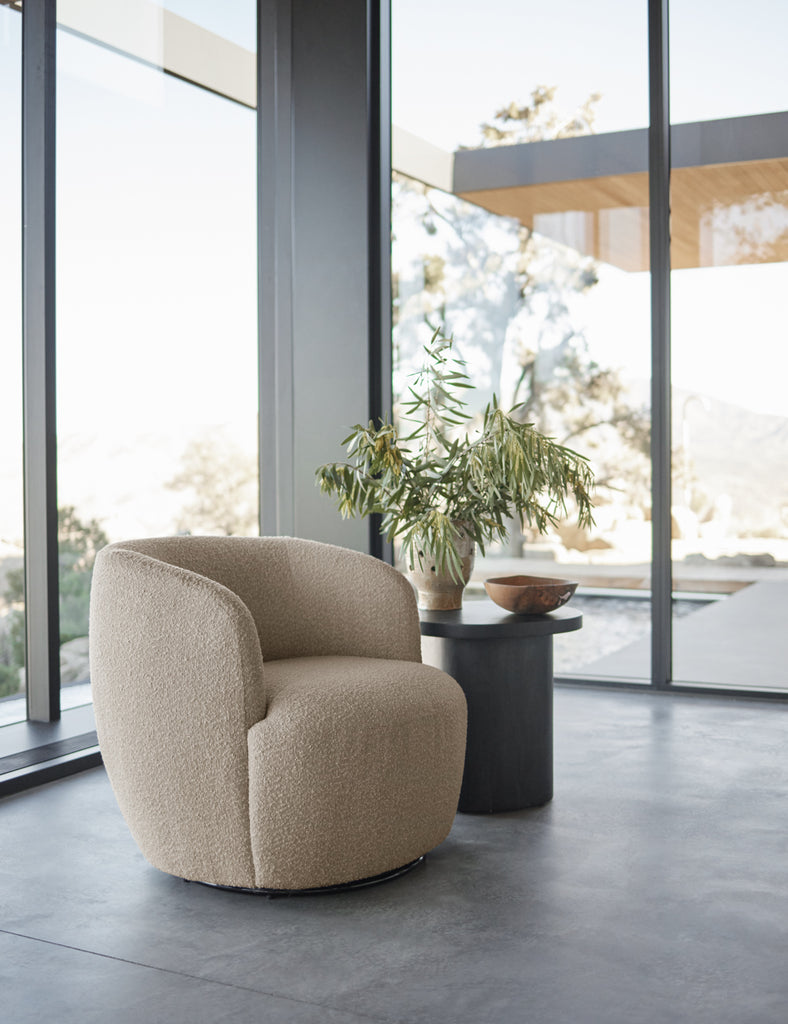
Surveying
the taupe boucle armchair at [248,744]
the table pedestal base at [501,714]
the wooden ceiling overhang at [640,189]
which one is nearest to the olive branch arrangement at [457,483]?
the table pedestal base at [501,714]

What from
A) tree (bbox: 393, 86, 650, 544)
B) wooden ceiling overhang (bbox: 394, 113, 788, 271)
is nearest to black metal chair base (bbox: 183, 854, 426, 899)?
tree (bbox: 393, 86, 650, 544)

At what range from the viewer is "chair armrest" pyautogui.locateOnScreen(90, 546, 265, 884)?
2.29 metres

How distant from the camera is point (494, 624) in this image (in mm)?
2871

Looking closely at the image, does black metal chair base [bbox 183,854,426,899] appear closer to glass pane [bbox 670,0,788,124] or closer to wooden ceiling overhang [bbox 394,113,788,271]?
wooden ceiling overhang [bbox 394,113,788,271]

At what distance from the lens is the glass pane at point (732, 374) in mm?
4391

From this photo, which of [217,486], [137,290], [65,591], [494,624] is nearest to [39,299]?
[137,290]

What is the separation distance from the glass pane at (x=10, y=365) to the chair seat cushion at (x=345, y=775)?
1.33 m

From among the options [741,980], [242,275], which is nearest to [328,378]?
[242,275]

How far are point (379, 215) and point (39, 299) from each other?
5.98ft

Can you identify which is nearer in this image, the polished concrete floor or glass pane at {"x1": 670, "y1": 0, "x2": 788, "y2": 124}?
the polished concrete floor

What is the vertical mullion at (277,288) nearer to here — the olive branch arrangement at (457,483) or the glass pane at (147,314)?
the glass pane at (147,314)

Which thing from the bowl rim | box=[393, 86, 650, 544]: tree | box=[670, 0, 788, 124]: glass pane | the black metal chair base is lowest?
the black metal chair base

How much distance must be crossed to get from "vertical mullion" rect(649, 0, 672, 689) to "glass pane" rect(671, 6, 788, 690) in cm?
4

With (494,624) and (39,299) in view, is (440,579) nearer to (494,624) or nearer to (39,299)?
(494,624)
